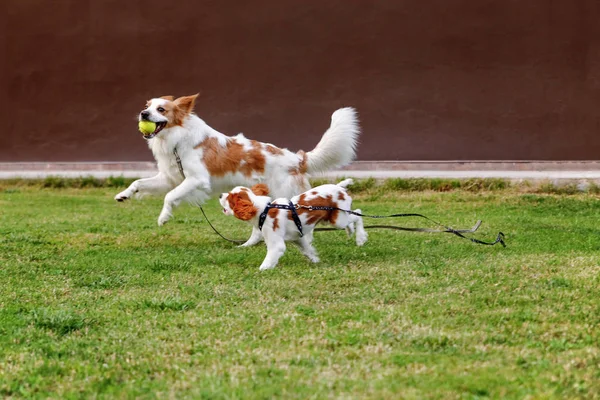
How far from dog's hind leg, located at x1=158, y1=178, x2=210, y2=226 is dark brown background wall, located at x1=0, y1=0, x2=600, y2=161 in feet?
19.1

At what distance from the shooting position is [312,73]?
13.4 meters

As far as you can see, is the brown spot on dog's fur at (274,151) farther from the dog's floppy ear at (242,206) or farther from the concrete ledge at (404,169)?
the concrete ledge at (404,169)

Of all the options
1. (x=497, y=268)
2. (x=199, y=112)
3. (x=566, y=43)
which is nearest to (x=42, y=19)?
(x=199, y=112)

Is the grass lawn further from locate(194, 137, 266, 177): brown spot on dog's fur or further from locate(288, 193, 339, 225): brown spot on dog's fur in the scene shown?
locate(194, 137, 266, 177): brown spot on dog's fur

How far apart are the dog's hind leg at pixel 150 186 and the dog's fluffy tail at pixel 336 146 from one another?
4.61ft

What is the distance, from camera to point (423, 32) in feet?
42.8

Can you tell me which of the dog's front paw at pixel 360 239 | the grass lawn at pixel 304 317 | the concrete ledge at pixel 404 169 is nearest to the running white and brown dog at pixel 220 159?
the grass lawn at pixel 304 317

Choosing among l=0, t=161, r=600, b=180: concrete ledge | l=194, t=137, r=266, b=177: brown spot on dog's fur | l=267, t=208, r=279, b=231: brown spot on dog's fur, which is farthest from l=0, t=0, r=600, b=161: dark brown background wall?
l=267, t=208, r=279, b=231: brown spot on dog's fur

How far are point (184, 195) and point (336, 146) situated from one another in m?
1.50

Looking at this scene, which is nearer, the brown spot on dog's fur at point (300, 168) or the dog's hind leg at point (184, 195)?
the dog's hind leg at point (184, 195)

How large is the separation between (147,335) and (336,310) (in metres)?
1.15

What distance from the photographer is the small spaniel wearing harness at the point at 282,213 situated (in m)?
6.25

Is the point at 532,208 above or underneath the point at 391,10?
underneath

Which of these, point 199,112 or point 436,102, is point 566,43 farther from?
point 199,112
